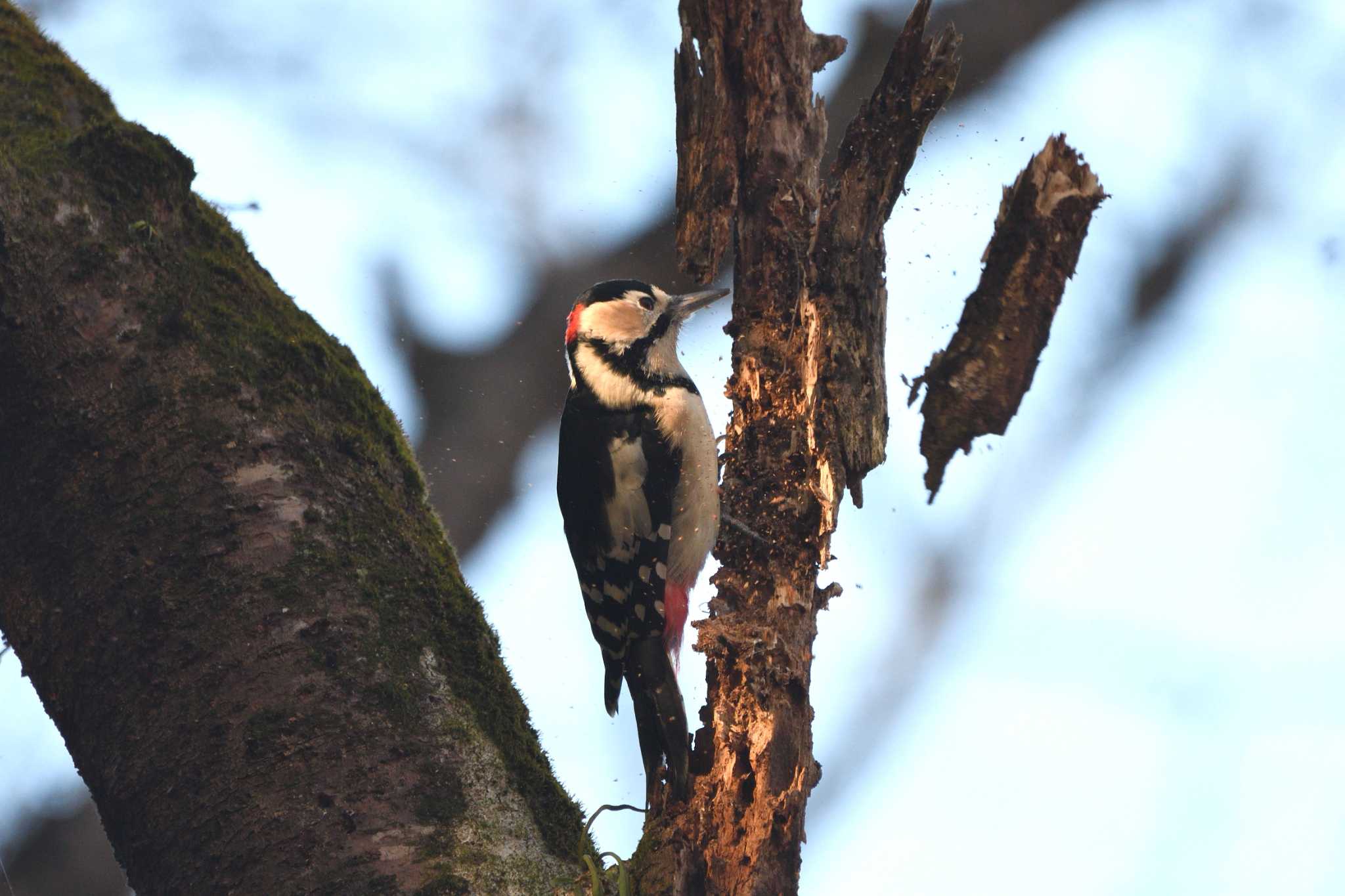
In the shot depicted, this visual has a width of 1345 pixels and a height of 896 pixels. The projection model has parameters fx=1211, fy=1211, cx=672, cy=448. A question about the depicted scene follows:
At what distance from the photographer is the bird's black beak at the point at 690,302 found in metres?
3.26

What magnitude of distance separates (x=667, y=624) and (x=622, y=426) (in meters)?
0.51

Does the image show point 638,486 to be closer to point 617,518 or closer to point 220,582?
point 617,518

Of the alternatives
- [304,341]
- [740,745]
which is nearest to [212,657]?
[304,341]

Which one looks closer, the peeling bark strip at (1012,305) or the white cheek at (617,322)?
the peeling bark strip at (1012,305)

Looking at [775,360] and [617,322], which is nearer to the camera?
[775,360]

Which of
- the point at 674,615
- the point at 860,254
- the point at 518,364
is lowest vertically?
the point at 674,615

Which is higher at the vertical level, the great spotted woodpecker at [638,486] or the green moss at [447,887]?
the great spotted woodpecker at [638,486]

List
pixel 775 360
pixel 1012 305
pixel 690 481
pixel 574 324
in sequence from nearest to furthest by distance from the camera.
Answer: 1. pixel 1012 305
2. pixel 775 360
3. pixel 690 481
4. pixel 574 324

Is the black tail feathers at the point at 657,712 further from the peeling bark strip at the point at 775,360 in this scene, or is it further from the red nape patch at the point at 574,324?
the red nape patch at the point at 574,324

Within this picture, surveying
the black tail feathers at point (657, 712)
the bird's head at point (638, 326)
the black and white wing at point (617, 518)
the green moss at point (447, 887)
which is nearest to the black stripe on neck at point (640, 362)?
the bird's head at point (638, 326)

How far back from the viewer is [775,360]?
8.40ft

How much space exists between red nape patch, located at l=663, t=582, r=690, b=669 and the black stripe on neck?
20.2 inches

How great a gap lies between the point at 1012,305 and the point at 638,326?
4.52 feet

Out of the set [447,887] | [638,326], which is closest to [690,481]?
[638,326]
